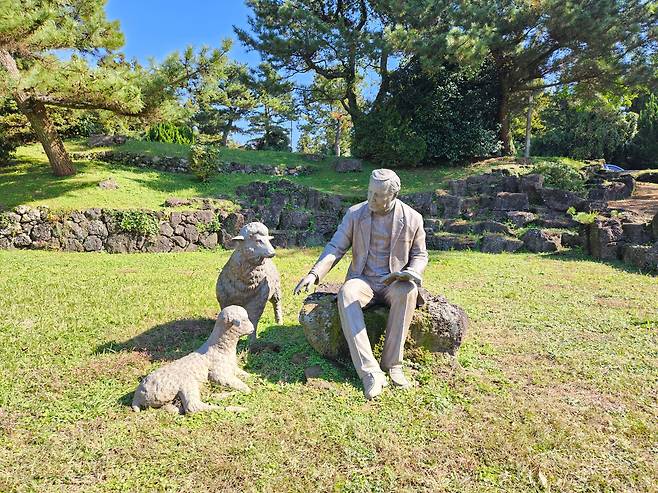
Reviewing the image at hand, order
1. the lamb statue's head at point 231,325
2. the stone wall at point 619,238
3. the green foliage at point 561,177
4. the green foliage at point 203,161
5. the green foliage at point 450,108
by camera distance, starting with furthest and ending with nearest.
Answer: the green foliage at point 450,108
the green foliage at point 561,177
the green foliage at point 203,161
the stone wall at point 619,238
the lamb statue's head at point 231,325

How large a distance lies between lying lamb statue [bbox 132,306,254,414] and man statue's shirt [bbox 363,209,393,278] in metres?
1.21

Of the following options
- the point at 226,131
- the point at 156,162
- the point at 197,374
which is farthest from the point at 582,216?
the point at 226,131

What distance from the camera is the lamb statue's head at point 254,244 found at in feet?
13.4

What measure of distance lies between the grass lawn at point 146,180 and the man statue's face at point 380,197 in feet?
27.8

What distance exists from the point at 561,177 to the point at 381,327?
12236mm

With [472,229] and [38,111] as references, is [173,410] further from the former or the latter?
[38,111]

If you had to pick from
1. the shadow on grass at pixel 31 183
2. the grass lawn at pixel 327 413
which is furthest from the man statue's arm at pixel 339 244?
the shadow on grass at pixel 31 183

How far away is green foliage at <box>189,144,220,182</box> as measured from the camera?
1280cm

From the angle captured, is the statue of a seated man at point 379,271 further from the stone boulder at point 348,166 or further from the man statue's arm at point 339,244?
the stone boulder at point 348,166

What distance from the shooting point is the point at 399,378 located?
11.7ft

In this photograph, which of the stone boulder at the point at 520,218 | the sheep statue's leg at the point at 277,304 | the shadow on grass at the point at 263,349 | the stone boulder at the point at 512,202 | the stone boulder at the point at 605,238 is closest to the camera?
the shadow on grass at the point at 263,349

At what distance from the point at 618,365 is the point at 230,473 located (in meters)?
3.66

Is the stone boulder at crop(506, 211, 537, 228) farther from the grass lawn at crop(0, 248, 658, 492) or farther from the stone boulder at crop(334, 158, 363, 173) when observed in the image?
the stone boulder at crop(334, 158, 363, 173)

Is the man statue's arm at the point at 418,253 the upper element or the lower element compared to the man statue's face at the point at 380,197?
lower
